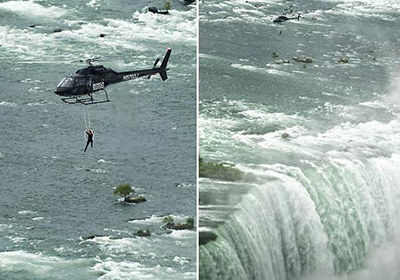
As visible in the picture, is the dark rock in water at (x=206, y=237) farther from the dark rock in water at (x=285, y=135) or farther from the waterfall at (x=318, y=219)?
the dark rock in water at (x=285, y=135)

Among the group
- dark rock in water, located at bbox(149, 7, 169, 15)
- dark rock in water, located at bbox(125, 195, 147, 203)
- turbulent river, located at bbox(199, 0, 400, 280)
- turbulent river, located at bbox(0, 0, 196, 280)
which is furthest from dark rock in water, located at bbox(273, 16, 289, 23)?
dark rock in water, located at bbox(125, 195, 147, 203)

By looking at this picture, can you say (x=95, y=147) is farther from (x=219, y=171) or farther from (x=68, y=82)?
(x=68, y=82)

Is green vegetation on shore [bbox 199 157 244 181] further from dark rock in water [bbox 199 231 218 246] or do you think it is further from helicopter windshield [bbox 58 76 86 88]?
helicopter windshield [bbox 58 76 86 88]

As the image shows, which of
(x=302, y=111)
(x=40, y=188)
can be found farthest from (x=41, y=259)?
(x=302, y=111)

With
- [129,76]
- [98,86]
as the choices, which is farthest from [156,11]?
[98,86]

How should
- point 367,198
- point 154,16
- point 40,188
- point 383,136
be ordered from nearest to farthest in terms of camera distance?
point 367,198 < point 383,136 < point 40,188 < point 154,16

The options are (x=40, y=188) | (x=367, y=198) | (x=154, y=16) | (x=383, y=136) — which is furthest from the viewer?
(x=154, y=16)

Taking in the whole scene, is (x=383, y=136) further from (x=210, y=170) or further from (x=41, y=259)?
(x=41, y=259)
